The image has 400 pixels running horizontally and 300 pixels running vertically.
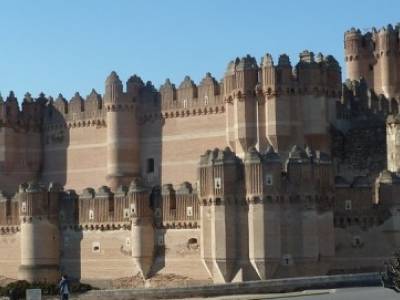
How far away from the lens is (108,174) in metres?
62.2

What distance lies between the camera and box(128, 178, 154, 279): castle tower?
1980 inches

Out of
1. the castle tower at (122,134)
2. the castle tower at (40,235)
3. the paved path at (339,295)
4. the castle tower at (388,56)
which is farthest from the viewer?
the castle tower at (388,56)

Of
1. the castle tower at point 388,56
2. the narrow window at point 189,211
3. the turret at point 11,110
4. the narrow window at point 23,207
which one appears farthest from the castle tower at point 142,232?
the castle tower at point 388,56

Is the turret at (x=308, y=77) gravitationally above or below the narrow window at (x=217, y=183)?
above

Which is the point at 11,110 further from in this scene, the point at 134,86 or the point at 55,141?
the point at 134,86

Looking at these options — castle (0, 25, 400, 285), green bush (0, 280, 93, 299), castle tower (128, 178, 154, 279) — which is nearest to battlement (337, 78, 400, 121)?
castle (0, 25, 400, 285)

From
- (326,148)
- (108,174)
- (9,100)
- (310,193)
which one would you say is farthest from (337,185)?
(9,100)

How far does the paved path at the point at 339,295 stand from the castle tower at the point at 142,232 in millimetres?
8289

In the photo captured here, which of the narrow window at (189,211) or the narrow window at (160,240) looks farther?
the narrow window at (160,240)

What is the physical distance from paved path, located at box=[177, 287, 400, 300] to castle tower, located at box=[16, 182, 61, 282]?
46.3 ft

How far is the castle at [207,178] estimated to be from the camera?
149 feet

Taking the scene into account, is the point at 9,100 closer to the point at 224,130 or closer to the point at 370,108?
the point at 224,130

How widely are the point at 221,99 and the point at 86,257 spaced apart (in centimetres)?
1132

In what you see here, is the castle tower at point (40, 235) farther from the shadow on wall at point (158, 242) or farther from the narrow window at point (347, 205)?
the narrow window at point (347, 205)
